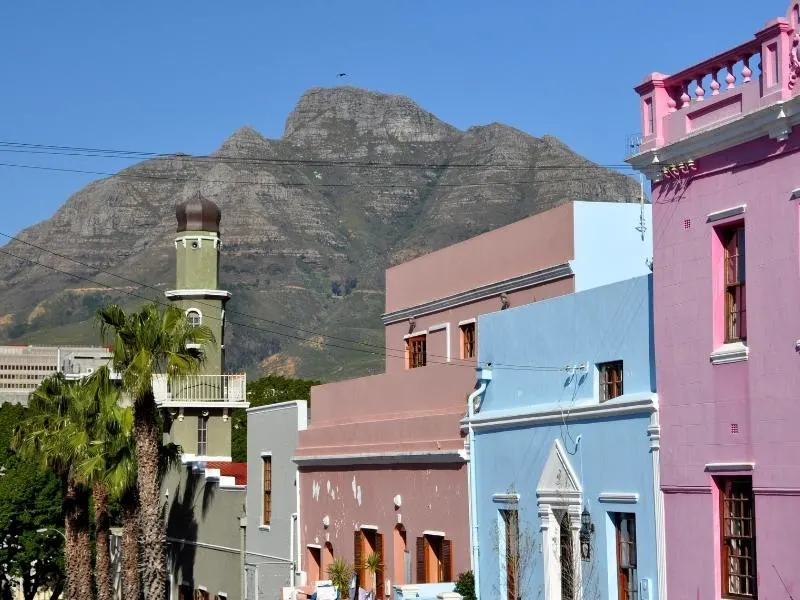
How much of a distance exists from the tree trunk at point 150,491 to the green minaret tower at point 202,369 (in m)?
18.2

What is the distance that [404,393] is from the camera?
31547 mm

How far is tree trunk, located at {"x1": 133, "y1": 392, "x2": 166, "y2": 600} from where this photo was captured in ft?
107

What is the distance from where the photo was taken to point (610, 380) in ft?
75.1

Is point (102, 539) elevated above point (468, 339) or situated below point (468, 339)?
below

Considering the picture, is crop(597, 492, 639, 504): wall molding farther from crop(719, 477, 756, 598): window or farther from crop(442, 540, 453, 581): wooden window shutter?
crop(442, 540, 453, 581): wooden window shutter

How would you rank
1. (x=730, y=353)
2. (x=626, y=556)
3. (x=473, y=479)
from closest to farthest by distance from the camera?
(x=730, y=353) → (x=626, y=556) → (x=473, y=479)

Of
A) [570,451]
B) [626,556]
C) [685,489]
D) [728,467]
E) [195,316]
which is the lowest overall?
[626,556]

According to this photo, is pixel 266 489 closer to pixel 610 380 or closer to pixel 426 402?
pixel 426 402

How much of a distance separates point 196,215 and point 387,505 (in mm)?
26050

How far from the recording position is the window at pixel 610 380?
74.2 ft

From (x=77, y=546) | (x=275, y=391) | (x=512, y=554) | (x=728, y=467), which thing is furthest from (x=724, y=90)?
(x=275, y=391)

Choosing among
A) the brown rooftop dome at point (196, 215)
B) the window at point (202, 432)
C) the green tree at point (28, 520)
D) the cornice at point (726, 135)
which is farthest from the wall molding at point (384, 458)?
the green tree at point (28, 520)

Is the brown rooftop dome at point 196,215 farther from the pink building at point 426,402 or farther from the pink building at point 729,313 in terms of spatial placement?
the pink building at point 729,313

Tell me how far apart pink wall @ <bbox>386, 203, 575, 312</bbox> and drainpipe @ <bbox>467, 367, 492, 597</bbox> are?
2.64 metres
